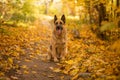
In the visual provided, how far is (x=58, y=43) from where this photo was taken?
9.88 meters

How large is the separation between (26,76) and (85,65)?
74.8 inches

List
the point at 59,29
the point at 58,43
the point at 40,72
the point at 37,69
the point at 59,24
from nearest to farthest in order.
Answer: the point at 40,72 → the point at 37,69 → the point at 59,24 → the point at 59,29 → the point at 58,43

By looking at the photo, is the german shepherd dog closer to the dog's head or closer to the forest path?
the dog's head

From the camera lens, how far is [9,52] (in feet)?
31.7

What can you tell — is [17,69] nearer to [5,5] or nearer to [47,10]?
[5,5]

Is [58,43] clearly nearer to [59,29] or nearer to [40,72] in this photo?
[59,29]

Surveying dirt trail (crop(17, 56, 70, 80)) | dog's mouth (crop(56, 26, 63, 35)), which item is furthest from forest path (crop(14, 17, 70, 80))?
dog's mouth (crop(56, 26, 63, 35))

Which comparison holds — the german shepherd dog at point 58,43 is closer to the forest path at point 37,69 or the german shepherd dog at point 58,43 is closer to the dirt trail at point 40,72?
the forest path at point 37,69

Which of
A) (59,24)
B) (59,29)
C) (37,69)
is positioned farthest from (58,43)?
(37,69)

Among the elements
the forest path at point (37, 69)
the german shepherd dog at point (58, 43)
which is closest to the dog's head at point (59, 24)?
the german shepherd dog at point (58, 43)

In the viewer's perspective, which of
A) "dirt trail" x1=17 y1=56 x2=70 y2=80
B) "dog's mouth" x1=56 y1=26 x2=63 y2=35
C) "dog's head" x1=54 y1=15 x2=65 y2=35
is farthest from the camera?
"dog's mouth" x1=56 y1=26 x2=63 y2=35

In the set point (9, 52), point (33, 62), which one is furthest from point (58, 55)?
point (9, 52)

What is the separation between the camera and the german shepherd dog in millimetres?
9641

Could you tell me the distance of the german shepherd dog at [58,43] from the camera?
31.6ft
